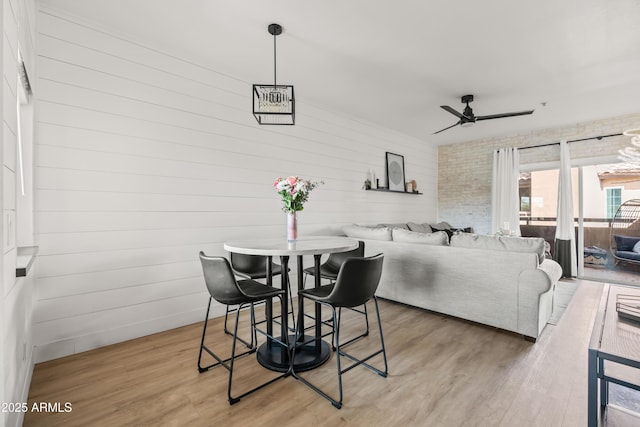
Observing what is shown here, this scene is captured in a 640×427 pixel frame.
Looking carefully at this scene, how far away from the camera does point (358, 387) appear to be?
1.99 m

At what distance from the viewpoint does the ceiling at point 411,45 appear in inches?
92.7

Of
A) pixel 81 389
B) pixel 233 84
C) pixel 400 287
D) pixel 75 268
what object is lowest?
pixel 81 389

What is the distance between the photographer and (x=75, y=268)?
246 centimetres

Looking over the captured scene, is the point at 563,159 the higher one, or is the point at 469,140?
the point at 469,140

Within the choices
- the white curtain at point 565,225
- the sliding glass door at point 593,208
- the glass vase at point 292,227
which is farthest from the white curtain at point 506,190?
the glass vase at point 292,227

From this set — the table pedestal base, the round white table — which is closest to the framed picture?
the round white table

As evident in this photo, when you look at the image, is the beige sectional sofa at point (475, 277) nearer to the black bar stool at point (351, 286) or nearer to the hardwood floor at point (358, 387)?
the hardwood floor at point (358, 387)

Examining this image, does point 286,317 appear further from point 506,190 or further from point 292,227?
point 506,190

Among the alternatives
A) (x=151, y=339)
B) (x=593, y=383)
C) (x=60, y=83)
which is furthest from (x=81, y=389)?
(x=593, y=383)

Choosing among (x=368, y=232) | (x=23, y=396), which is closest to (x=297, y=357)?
(x=23, y=396)

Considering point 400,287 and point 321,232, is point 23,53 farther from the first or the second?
point 400,287

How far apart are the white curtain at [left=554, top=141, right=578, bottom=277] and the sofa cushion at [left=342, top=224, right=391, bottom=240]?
3.70 m

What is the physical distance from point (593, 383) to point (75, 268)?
3.39 m

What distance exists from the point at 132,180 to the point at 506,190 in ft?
20.8
